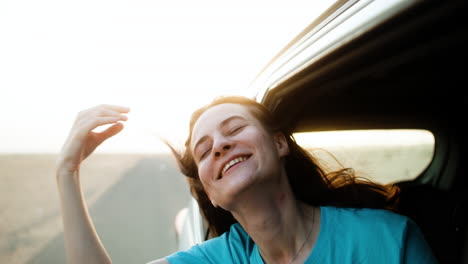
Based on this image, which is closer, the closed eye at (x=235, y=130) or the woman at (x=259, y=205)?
the woman at (x=259, y=205)

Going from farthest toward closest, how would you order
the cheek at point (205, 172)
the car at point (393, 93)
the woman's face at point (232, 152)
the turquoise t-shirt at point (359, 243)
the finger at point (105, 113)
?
the finger at point (105, 113) → the cheek at point (205, 172) → the woman's face at point (232, 152) → the turquoise t-shirt at point (359, 243) → the car at point (393, 93)

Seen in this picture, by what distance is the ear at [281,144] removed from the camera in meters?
1.62

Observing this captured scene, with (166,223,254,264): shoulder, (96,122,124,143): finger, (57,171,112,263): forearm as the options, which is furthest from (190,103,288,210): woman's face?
(57,171,112,263): forearm

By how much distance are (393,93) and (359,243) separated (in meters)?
1.47

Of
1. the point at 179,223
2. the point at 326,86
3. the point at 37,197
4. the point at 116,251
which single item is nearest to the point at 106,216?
the point at 116,251

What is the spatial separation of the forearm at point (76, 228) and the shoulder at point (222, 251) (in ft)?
1.19

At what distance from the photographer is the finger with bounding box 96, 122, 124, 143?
162 centimetres

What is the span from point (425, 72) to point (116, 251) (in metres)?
3.68

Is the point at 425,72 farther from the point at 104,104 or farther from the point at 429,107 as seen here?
the point at 104,104

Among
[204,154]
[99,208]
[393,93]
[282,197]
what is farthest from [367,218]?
[99,208]

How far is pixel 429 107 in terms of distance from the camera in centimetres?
262

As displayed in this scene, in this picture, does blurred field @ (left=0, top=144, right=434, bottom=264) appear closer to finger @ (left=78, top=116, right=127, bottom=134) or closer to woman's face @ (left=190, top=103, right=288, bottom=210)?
woman's face @ (left=190, top=103, right=288, bottom=210)

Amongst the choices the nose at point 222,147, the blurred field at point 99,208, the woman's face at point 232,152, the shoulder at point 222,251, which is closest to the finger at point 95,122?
the woman's face at point 232,152

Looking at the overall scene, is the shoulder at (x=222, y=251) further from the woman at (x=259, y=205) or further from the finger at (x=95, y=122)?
the finger at (x=95, y=122)
